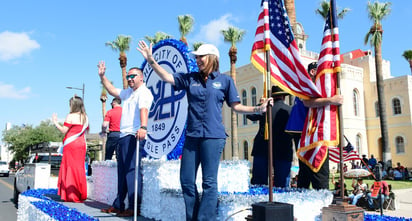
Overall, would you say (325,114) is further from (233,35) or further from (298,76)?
(233,35)

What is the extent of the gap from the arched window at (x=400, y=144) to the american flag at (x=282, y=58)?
1296 inches

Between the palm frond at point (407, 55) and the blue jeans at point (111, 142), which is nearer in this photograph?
the blue jeans at point (111, 142)

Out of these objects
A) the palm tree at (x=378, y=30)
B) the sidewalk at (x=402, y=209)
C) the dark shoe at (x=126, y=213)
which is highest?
the palm tree at (x=378, y=30)

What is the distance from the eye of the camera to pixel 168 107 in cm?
521

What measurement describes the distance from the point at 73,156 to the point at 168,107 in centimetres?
191

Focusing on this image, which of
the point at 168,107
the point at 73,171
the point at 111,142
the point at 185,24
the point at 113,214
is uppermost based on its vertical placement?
the point at 185,24

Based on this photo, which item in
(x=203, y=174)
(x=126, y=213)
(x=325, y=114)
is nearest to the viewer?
(x=203, y=174)

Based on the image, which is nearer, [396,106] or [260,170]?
[260,170]

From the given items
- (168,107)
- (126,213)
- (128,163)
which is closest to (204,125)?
(128,163)

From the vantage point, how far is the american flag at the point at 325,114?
338 centimetres

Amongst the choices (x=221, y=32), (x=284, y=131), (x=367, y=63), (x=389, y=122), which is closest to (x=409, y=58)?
(x=367, y=63)

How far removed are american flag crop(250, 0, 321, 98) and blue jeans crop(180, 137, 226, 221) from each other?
91cm

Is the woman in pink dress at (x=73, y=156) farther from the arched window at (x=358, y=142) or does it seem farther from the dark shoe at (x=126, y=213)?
the arched window at (x=358, y=142)

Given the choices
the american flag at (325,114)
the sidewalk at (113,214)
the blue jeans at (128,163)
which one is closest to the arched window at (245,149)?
the sidewalk at (113,214)
